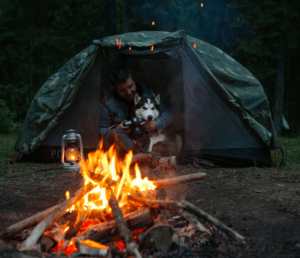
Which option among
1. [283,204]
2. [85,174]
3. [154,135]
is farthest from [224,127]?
[85,174]

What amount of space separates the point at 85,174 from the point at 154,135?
2.40 metres

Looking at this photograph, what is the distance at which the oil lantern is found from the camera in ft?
16.0

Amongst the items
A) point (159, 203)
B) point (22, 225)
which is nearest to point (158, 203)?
point (159, 203)

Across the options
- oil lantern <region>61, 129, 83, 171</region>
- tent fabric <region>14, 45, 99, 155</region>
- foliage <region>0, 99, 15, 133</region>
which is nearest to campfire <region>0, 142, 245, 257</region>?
oil lantern <region>61, 129, 83, 171</region>

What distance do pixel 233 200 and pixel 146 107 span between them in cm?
240

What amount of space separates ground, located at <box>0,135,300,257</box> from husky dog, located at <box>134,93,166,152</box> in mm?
667

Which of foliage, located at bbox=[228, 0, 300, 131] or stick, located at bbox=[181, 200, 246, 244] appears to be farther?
foliage, located at bbox=[228, 0, 300, 131]

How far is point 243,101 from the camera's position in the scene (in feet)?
16.2

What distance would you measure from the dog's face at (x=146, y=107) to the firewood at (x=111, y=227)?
2.82m

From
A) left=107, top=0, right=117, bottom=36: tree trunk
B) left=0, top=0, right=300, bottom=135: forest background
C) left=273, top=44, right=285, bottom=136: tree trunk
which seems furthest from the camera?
left=273, top=44, right=285, bottom=136: tree trunk

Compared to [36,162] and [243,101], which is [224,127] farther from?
[36,162]

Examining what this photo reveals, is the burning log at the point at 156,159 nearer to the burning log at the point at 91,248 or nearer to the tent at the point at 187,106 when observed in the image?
the tent at the point at 187,106

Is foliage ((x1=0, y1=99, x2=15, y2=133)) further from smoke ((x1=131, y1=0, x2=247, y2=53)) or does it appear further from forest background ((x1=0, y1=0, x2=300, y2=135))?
smoke ((x1=131, y1=0, x2=247, y2=53))

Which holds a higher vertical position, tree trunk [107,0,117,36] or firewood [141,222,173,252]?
tree trunk [107,0,117,36]
